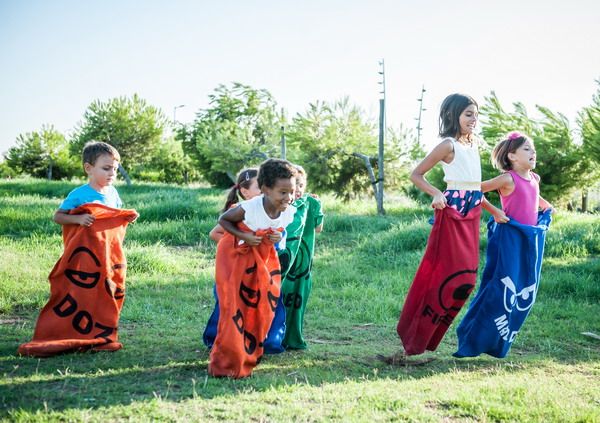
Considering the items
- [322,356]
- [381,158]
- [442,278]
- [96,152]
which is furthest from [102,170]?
[381,158]

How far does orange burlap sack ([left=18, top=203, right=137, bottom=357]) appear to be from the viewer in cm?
499

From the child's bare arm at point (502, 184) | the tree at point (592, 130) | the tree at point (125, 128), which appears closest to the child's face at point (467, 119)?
the child's bare arm at point (502, 184)

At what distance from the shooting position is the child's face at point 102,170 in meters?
5.16

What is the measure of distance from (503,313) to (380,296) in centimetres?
314

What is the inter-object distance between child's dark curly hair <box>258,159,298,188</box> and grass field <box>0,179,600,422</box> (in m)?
1.33

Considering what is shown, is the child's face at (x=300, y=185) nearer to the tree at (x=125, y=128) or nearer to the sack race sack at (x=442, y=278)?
Result: the sack race sack at (x=442, y=278)

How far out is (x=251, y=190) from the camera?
520cm

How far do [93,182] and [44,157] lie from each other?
30.2 meters

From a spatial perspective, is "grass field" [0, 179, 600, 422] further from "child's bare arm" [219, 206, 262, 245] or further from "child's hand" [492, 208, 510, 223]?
"child's hand" [492, 208, 510, 223]

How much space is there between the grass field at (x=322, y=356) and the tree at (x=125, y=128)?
1541cm

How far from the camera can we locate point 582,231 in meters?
11.0

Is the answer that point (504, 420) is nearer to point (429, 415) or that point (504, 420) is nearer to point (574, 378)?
point (429, 415)

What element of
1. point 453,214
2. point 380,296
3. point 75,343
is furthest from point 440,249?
point 380,296

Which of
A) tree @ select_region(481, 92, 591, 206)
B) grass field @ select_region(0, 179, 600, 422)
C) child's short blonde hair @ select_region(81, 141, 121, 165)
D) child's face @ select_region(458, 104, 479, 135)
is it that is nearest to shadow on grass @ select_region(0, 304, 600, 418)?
grass field @ select_region(0, 179, 600, 422)
